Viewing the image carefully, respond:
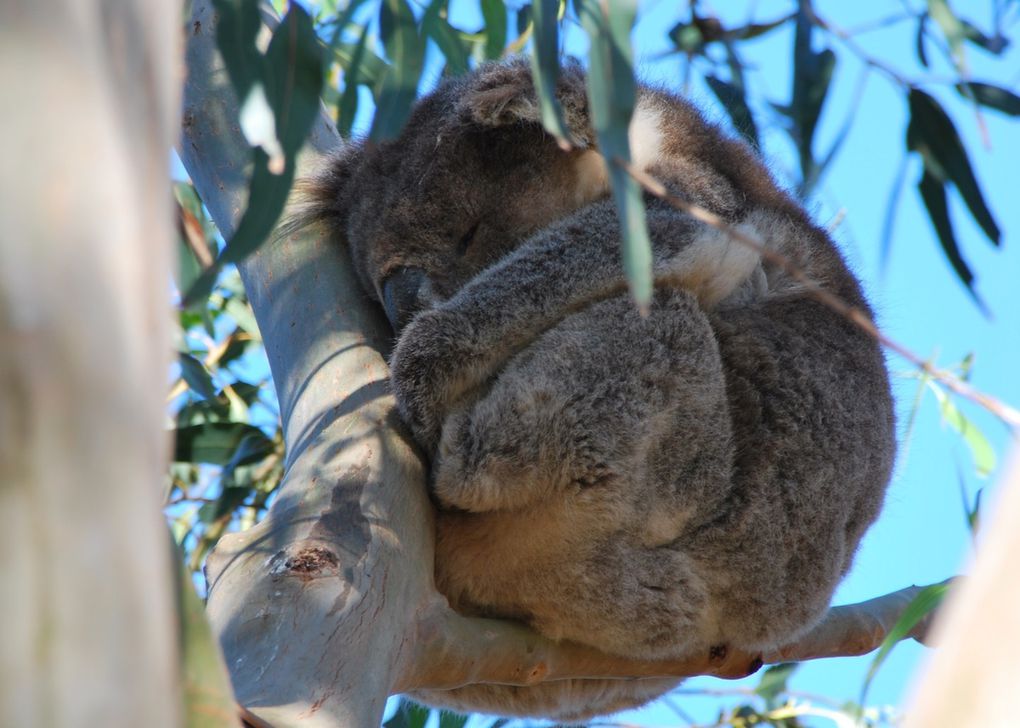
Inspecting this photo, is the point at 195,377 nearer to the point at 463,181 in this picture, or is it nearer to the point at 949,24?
the point at 463,181

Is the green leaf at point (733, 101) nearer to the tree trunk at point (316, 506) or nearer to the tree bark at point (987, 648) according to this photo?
the tree trunk at point (316, 506)

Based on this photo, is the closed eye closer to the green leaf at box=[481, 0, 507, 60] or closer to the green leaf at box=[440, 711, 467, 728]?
the green leaf at box=[481, 0, 507, 60]

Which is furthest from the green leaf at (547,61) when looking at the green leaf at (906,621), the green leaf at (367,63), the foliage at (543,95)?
the green leaf at (367,63)

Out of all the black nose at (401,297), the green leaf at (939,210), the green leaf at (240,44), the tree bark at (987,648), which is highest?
the green leaf at (240,44)

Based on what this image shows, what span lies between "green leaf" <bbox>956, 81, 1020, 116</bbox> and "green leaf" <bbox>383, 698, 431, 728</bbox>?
2.16 metres

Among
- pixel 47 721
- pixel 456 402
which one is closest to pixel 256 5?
pixel 456 402

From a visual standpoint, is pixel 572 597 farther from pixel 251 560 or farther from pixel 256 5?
pixel 256 5

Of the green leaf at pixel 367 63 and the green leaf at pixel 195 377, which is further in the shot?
the green leaf at pixel 367 63

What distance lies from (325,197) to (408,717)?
61.8 inches

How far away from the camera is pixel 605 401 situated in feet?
6.89

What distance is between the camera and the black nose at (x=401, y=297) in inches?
92.8

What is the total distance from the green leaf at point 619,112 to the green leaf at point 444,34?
0.70 meters

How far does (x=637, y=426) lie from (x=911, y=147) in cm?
76

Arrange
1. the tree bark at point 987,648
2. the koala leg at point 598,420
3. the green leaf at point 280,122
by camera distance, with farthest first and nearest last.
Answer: the koala leg at point 598,420
the green leaf at point 280,122
the tree bark at point 987,648
